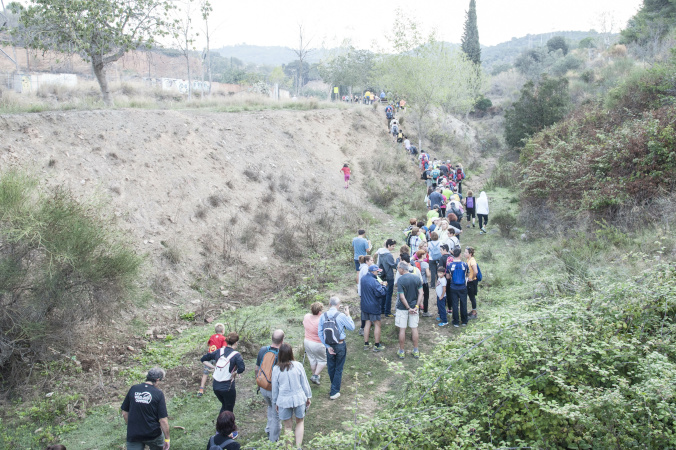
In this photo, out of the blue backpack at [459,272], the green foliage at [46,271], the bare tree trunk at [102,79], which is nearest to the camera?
the green foliage at [46,271]

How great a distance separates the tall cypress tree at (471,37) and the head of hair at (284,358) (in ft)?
195

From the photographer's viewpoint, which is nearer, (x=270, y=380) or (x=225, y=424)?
(x=225, y=424)

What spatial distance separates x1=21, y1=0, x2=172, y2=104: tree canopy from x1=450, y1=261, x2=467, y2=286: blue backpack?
16.5m

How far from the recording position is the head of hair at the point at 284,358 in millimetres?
5766

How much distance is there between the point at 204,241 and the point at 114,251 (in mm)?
5656

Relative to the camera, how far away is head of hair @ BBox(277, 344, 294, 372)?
18.9 ft

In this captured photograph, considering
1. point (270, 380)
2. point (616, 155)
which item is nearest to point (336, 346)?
point (270, 380)

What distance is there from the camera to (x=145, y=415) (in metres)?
Answer: 5.46

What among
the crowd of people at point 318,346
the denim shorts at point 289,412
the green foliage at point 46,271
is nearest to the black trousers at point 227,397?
the crowd of people at point 318,346

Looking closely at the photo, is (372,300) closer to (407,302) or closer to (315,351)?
(407,302)

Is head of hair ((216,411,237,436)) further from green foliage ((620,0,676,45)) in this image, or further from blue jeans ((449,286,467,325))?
green foliage ((620,0,676,45))

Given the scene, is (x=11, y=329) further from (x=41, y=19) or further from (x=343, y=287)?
(x=41, y=19)

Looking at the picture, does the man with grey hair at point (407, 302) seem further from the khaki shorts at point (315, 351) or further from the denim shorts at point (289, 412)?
the denim shorts at point (289, 412)

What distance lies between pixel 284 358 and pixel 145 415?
1.72 meters
